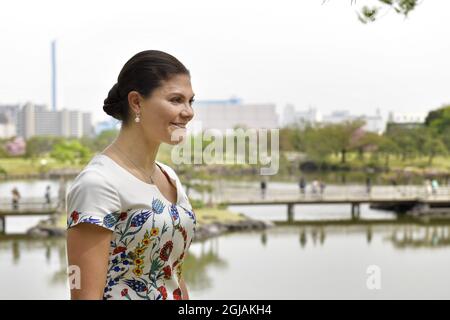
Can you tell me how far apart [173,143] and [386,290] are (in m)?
7.67

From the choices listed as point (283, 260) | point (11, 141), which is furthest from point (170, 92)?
point (11, 141)

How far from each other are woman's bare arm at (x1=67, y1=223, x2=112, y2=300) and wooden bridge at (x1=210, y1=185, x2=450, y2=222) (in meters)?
12.8

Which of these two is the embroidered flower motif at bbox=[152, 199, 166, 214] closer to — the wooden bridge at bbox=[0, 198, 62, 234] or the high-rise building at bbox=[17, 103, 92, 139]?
the wooden bridge at bbox=[0, 198, 62, 234]

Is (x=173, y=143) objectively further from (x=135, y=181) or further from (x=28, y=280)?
(x=28, y=280)

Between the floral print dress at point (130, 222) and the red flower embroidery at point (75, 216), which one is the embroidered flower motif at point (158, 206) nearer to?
the floral print dress at point (130, 222)

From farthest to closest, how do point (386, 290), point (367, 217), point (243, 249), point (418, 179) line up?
point (418, 179) → point (367, 217) → point (243, 249) → point (386, 290)

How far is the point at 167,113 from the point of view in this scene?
3.50ft

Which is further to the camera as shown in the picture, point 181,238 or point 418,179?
point 418,179

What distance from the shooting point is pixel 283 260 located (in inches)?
399

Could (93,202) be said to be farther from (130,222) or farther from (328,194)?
(328,194)

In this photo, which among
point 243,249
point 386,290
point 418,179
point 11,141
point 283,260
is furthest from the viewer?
point 11,141

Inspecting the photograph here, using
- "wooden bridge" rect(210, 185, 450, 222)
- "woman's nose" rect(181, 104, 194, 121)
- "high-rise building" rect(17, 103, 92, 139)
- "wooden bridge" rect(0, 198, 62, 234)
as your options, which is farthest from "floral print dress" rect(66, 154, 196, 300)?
"high-rise building" rect(17, 103, 92, 139)

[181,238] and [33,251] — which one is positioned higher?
[181,238]
